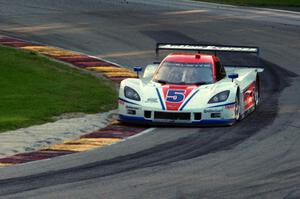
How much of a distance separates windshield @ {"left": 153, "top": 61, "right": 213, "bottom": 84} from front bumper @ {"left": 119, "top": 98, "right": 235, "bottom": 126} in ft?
4.79

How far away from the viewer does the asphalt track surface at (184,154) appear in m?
14.5

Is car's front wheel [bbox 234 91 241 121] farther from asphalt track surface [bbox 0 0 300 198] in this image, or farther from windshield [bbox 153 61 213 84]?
windshield [bbox 153 61 213 84]

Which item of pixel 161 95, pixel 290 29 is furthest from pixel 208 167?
pixel 290 29

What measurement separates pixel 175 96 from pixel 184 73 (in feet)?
4.54

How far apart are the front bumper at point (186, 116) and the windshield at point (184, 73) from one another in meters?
1.46

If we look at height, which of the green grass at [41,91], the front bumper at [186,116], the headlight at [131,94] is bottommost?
the green grass at [41,91]

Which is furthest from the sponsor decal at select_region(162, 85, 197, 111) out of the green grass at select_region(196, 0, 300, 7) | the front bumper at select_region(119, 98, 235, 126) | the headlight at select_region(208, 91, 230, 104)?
the green grass at select_region(196, 0, 300, 7)

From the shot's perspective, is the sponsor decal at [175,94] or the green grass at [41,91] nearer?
the sponsor decal at [175,94]

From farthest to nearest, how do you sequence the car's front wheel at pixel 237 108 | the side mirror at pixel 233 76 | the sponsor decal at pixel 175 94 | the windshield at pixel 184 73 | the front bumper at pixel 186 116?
1. the windshield at pixel 184 73
2. the side mirror at pixel 233 76
3. the car's front wheel at pixel 237 108
4. the sponsor decal at pixel 175 94
5. the front bumper at pixel 186 116

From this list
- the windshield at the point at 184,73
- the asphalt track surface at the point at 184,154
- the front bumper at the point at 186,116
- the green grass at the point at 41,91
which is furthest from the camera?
the windshield at the point at 184,73

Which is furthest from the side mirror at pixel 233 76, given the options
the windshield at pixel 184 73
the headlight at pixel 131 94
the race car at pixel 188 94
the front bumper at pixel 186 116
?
the headlight at pixel 131 94

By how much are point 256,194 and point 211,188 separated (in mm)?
759

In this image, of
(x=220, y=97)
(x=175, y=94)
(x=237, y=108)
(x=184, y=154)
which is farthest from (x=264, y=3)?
(x=184, y=154)

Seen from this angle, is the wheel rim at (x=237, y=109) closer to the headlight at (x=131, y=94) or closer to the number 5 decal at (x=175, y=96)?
the number 5 decal at (x=175, y=96)
